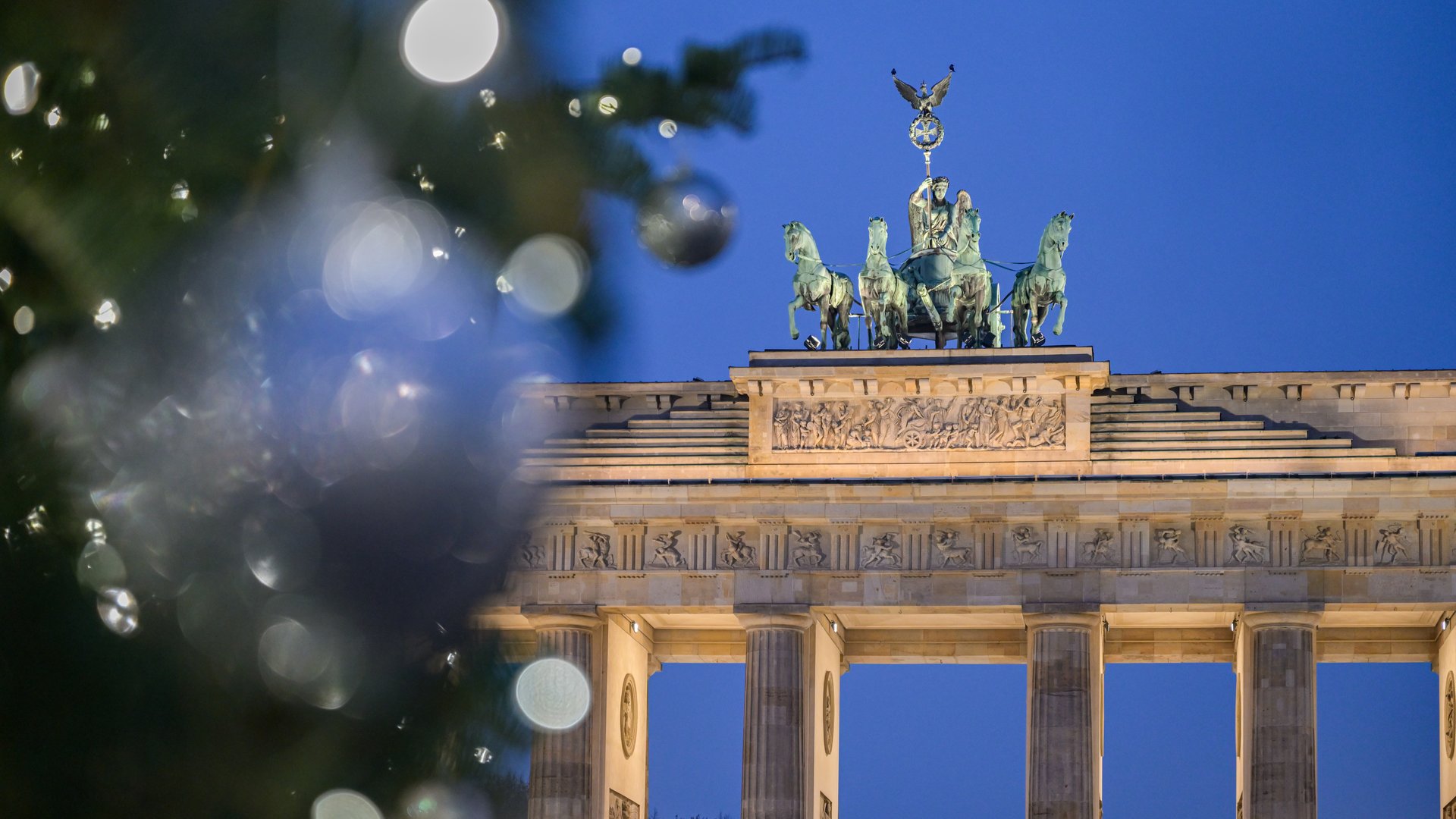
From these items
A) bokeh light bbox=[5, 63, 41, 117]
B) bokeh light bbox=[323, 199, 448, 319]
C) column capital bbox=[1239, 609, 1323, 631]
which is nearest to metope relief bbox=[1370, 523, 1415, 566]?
column capital bbox=[1239, 609, 1323, 631]

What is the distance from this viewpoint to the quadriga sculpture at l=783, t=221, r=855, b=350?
41.3 meters

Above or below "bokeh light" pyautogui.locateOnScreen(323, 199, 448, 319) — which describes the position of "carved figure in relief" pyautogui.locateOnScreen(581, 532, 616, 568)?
above

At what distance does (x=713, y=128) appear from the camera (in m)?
5.29

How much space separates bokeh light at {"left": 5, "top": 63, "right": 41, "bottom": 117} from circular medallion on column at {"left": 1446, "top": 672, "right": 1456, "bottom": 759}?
37876 millimetres

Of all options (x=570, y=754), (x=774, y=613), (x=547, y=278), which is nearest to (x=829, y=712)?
(x=774, y=613)

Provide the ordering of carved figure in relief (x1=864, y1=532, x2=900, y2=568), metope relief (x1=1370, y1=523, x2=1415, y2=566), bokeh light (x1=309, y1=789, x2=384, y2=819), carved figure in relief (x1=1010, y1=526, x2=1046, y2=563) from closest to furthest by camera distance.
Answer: bokeh light (x1=309, y1=789, x2=384, y2=819)
metope relief (x1=1370, y1=523, x2=1415, y2=566)
carved figure in relief (x1=1010, y1=526, x2=1046, y2=563)
carved figure in relief (x1=864, y1=532, x2=900, y2=568)

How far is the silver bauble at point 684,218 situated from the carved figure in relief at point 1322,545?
115 feet

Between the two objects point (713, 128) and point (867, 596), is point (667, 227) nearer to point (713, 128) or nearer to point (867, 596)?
point (713, 128)

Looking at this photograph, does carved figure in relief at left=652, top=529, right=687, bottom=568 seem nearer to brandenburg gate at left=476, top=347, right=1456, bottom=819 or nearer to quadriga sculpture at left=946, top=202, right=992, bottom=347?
brandenburg gate at left=476, top=347, right=1456, bottom=819

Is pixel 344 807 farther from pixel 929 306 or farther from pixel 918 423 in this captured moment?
pixel 929 306

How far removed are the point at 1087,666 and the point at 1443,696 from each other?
7561mm

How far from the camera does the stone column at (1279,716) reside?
123 ft

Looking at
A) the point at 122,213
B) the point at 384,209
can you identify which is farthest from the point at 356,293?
the point at 122,213

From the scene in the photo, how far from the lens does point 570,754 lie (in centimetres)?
3875
